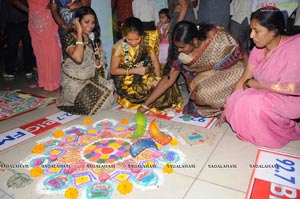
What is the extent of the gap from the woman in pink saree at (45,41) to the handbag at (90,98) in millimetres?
939

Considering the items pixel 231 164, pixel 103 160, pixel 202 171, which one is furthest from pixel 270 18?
pixel 103 160

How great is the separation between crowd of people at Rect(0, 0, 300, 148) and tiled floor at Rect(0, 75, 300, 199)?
14 cm

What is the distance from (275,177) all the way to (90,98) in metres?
2.01

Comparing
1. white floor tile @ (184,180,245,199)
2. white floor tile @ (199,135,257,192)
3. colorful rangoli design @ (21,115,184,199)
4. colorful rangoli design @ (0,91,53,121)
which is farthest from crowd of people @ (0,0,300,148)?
white floor tile @ (184,180,245,199)

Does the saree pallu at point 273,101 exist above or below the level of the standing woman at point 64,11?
below

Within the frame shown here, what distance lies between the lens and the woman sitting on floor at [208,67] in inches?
101

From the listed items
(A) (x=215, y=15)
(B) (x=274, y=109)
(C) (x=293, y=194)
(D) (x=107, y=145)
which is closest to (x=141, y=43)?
(A) (x=215, y=15)

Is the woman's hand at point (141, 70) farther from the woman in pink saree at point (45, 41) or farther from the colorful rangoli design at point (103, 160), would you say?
the woman in pink saree at point (45, 41)

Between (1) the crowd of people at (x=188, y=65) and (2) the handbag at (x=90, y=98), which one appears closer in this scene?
(1) the crowd of people at (x=188, y=65)

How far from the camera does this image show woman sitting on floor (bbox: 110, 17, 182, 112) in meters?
2.99

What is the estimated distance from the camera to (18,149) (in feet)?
7.49

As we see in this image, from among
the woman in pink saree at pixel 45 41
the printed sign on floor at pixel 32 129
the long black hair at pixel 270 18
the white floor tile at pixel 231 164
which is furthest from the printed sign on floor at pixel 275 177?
the woman in pink saree at pixel 45 41

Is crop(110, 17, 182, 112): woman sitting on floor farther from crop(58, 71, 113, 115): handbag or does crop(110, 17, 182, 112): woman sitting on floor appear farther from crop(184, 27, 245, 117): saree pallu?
crop(184, 27, 245, 117): saree pallu

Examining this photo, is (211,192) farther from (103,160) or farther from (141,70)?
(141,70)
